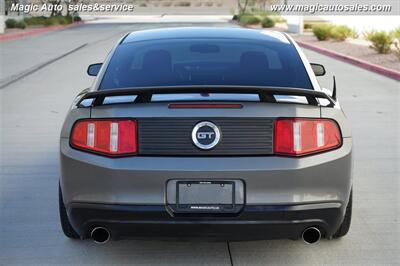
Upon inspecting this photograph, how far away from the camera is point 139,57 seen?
199 inches

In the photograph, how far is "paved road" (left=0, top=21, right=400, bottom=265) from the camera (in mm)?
4391

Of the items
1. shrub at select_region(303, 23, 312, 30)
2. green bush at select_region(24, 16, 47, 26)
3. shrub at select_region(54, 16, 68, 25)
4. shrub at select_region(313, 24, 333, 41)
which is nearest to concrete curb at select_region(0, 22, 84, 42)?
green bush at select_region(24, 16, 47, 26)

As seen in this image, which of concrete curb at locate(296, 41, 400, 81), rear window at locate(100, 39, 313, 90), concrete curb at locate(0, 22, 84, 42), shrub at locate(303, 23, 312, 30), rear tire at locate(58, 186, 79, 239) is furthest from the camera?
shrub at locate(303, 23, 312, 30)

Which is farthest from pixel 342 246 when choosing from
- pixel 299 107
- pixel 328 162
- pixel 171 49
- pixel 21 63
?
pixel 21 63

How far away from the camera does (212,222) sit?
12.2ft

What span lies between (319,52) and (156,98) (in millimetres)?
20622

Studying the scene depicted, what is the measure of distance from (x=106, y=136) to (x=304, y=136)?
1143mm

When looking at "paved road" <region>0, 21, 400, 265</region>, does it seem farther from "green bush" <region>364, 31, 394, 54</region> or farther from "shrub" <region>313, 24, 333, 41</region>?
"shrub" <region>313, 24, 333, 41</region>

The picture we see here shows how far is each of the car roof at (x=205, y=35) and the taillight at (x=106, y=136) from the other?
1573 millimetres

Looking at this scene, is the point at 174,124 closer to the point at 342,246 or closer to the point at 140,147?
the point at 140,147

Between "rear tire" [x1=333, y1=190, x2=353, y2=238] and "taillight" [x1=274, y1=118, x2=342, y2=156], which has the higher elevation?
"taillight" [x1=274, y1=118, x2=342, y2=156]

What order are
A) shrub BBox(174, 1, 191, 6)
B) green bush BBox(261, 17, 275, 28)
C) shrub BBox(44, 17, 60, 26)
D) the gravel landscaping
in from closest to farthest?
the gravel landscaping < green bush BBox(261, 17, 275, 28) < shrub BBox(44, 17, 60, 26) < shrub BBox(174, 1, 191, 6)

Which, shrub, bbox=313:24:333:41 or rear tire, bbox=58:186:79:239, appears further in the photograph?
shrub, bbox=313:24:333:41

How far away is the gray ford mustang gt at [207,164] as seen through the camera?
146 inches
